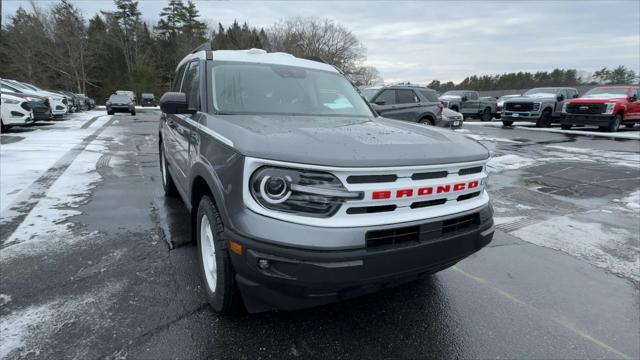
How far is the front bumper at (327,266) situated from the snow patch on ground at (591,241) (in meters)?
2.54

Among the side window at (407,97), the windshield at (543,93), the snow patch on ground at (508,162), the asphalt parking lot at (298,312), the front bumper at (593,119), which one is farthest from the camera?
the windshield at (543,93)

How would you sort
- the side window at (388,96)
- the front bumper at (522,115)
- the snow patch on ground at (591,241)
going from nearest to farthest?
the snow patch on ground at (591,241)
the side window at (388,96)
the front bumper at (522,115)

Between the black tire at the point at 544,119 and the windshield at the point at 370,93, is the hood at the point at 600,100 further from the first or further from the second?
the windshield at the point at 370,93

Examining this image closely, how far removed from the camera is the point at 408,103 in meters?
11.9

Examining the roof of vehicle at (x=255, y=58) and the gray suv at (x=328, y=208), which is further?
the roof of vehicle at (x=255, y=58)

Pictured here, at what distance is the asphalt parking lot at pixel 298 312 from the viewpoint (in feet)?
7.71

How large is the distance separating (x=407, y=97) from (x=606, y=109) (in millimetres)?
10212

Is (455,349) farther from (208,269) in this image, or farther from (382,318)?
(208,269)

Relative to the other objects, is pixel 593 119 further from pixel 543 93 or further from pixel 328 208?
pixel 328 208

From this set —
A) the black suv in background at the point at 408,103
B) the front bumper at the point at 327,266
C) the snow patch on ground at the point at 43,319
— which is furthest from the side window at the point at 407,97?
the snow patch on ground at the point at 43,319

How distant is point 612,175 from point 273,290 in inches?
336

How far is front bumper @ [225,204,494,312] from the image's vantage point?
1.87 m

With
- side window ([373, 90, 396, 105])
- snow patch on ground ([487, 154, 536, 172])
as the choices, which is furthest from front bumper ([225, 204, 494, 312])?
side window ([373, 90, 396, 105])

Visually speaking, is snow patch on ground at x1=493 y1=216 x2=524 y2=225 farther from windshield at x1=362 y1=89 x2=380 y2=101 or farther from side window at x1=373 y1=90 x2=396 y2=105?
windshield at x1=362 y1=89 x2=380 y2=101
